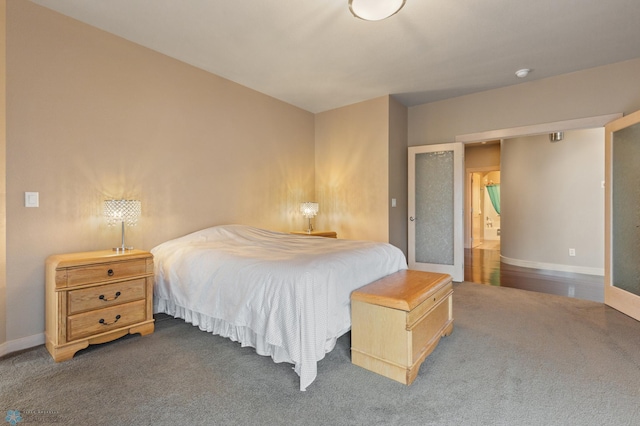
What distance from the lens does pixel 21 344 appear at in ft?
7.45

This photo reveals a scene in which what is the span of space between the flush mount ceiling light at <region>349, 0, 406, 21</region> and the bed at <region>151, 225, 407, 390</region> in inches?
70.5

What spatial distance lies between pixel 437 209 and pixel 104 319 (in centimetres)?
422

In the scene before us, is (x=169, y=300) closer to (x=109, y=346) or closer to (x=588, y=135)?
(x=109, y=346)

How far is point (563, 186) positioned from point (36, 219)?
700cm

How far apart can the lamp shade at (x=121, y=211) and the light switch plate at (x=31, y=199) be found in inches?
17.3

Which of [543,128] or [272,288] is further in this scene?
[543,128]

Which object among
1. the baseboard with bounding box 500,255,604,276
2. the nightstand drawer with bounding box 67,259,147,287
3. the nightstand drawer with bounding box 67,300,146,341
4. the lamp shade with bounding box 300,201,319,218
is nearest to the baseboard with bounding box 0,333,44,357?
the nightstand drawer with bounding box 67,300,146,341

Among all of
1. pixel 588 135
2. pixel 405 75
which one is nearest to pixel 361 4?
pixel 405 75

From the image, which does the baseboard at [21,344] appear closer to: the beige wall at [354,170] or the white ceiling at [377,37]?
the white ceiling at [377,37]

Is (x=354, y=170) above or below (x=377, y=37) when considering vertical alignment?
below

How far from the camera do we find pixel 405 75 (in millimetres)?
3650

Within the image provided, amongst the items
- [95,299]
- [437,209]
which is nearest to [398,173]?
[437,209]

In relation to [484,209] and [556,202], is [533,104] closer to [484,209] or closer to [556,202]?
[556,202]

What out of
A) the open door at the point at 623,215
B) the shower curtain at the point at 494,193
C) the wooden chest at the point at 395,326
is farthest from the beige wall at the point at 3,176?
the shower curtain at the point at 494,193
